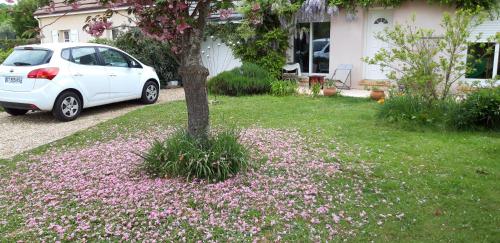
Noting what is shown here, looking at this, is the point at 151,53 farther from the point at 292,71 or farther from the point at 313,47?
the point at 313,47

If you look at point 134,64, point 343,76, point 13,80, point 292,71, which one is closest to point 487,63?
point 343,76

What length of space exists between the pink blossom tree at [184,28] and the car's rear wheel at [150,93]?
606 cm

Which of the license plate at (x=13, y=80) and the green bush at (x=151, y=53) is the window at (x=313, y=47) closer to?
the green bush at (x=151, y=53)

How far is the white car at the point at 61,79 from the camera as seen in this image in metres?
8.40

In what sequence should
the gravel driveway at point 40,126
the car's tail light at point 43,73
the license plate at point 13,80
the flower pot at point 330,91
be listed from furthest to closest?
the flower pot at point 330,91
the license plate at point 13,80
the car's tail light at point 43,73
the gravel driveway at point 40,126

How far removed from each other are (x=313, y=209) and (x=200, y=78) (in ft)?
6.59

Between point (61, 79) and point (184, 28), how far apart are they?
5.61 metres

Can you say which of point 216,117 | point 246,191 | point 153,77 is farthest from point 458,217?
point 153,77

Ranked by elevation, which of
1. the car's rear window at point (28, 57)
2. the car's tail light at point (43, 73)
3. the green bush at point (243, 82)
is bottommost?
the green bush at point (243, 82)

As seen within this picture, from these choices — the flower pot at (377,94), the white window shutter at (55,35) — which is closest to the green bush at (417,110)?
the flower pot at (377,94)

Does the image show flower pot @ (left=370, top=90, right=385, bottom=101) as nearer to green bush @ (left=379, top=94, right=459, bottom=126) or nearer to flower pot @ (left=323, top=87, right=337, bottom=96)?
flower pot @ (left=323, top=87, right=337, bottom=96)

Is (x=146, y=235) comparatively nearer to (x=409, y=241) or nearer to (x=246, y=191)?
(x=246, y=191)

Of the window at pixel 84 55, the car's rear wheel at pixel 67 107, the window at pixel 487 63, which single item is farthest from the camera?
the window at pixel 487 63

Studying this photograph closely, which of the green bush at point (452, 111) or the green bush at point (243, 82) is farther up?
the green bush at point (243, 82)
